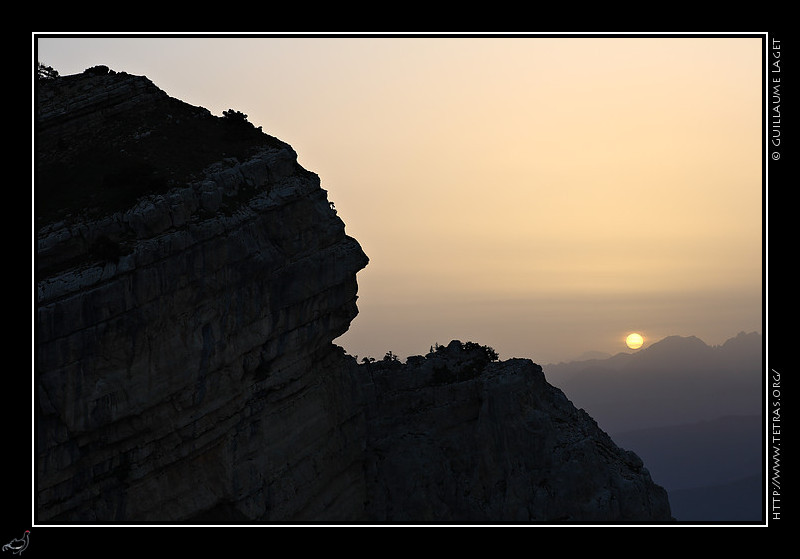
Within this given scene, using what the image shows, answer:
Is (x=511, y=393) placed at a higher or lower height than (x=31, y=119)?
lower

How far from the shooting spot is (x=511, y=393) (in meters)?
71.3

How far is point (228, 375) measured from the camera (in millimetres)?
56250

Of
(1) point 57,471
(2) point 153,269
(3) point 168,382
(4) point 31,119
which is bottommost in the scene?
(1) point 57,471

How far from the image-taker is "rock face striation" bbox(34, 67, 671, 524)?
171 ft

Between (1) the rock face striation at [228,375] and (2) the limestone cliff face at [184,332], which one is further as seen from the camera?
(1) the rock face striation at [228,375]

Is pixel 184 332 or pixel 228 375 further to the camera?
pixel 228 375

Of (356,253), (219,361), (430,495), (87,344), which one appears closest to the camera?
(87,344)

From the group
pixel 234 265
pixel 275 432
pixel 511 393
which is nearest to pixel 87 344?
pixel 234 265

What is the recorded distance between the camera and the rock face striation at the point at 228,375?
5197cm

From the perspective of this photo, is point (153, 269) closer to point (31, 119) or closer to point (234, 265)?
point (234, 265)

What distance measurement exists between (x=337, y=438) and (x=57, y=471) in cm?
1871

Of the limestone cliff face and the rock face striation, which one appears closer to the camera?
the limestone cliff face

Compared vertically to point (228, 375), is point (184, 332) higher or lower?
higher
